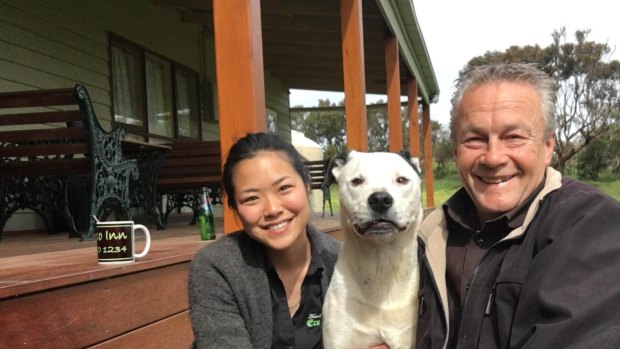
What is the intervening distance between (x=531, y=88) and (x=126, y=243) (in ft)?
5.58

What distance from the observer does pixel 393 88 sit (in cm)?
826

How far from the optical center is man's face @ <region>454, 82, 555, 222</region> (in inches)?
70.3

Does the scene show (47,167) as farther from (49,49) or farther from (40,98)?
(49,49)

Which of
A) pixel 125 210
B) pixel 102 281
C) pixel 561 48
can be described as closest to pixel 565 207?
pixel 102 281

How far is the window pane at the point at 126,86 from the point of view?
23.8ft

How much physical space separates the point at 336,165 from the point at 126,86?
5.46 meters

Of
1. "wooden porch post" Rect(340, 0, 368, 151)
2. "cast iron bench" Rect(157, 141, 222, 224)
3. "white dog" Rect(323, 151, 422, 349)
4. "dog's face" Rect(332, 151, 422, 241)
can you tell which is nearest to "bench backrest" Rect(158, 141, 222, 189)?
"cast iron bench" Rect(157, 141, 222, 224)

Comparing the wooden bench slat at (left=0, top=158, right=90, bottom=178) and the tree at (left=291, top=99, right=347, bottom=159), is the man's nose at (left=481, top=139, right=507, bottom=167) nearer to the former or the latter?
the wooden bench slat at (left=0, top=158, right=90, bottom=178)

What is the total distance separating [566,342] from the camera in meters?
1.28

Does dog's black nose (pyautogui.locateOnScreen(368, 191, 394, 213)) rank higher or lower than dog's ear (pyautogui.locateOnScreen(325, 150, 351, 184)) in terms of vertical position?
lower

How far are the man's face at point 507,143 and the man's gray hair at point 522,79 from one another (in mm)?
19

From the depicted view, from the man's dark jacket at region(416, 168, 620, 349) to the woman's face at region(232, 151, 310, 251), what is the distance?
0.66 metres

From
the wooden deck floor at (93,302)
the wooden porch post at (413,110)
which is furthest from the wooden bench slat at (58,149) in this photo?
the wooden porch post at (413,110)

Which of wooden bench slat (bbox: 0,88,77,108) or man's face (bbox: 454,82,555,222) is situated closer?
man's face (bbox: 454,82,555,222)
